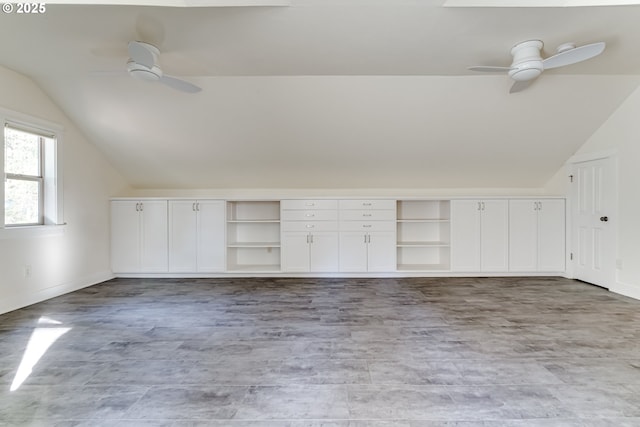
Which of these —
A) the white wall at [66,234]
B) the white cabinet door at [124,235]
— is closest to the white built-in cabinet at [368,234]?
the white cabinet door at [124,235]

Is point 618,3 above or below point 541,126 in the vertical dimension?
above

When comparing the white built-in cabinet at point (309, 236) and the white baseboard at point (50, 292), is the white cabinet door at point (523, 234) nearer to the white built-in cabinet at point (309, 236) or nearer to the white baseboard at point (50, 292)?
the white built-in cabinet at point (309, 236)

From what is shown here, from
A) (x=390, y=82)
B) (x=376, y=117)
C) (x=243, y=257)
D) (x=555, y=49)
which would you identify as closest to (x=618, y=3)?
(x=555, y=49)

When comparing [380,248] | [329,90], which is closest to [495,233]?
[380,248]

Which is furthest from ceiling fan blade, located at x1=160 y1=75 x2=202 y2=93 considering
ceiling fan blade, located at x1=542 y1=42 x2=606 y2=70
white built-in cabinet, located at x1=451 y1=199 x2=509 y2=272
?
white built-in cabinet, located at x1=451 y1=199 x2=509 y2=272

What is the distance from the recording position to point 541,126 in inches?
161

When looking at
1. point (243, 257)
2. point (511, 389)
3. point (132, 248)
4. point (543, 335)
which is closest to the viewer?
point (511, 389)

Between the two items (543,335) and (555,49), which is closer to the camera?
(543,335)

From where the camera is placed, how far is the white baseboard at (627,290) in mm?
3662

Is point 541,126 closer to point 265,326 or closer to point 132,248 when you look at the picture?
point 265,326

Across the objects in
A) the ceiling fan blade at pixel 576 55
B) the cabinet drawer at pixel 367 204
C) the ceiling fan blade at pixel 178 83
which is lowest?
the cabinet drawer at pixel 367 204

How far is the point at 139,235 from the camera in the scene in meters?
4.82

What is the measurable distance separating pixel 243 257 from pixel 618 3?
5.23 metres

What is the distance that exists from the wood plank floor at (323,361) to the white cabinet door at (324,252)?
1077mm
